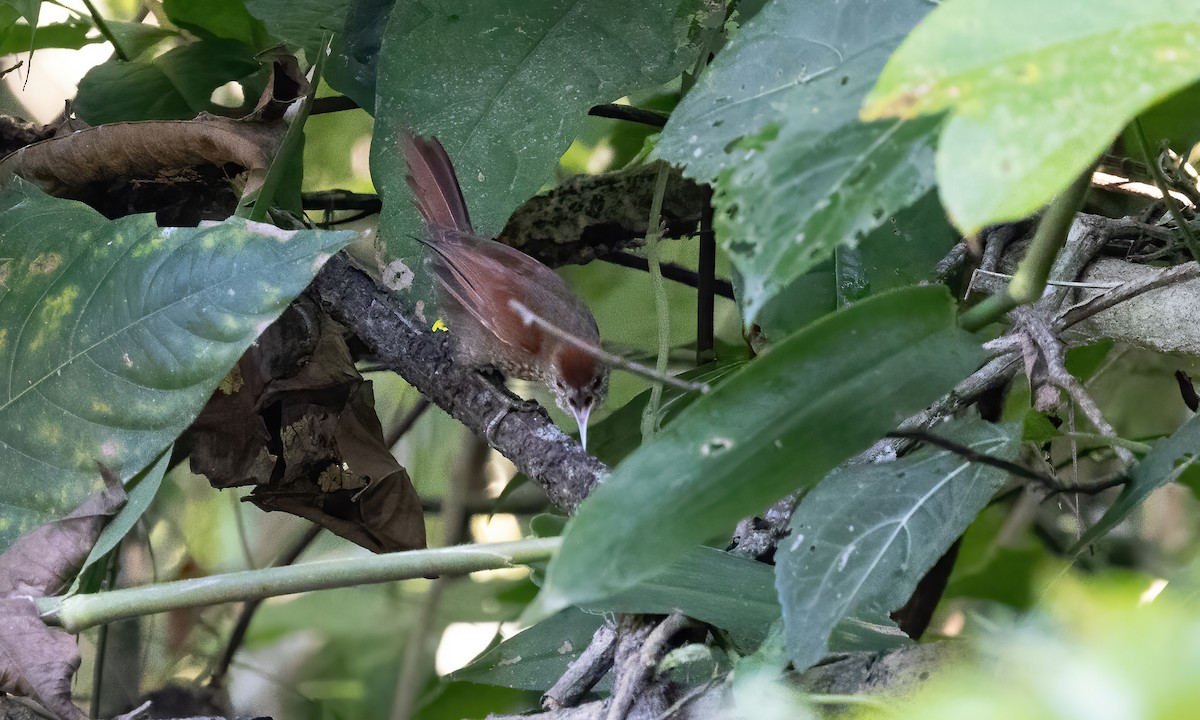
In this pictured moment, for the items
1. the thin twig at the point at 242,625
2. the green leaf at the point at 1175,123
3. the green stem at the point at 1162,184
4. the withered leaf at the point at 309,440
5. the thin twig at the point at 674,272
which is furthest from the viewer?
the thin twig at the point at 242,625

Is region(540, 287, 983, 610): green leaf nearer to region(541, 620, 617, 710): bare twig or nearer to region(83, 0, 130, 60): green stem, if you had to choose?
region(541, 620, 617, 710): bare twig

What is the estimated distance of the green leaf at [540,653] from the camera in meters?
0.91

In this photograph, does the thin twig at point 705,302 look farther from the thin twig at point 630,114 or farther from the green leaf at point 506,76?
the green leaf at point 506,76

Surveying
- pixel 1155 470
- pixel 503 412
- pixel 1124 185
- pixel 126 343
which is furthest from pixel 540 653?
pixel 1124 185

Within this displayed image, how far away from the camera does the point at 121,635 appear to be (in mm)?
1788

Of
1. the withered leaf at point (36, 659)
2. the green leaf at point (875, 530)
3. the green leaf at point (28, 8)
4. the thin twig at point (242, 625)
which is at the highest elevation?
the green leaf at point (28, 8)

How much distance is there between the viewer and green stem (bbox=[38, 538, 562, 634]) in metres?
0.59

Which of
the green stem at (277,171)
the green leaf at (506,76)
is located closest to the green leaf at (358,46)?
the green stem at (277,171)

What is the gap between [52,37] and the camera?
1.30m

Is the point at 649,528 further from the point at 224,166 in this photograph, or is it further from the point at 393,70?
the point at 224,166

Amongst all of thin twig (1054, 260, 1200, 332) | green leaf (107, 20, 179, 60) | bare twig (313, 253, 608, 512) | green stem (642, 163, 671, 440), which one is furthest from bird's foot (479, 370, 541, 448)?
green leaf (107, 20, 179, 60)

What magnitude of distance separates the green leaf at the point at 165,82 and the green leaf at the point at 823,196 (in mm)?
1054

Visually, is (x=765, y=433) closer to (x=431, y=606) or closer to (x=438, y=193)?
(x=438, y=193)

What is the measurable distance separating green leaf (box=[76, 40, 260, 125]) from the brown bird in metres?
0.29
